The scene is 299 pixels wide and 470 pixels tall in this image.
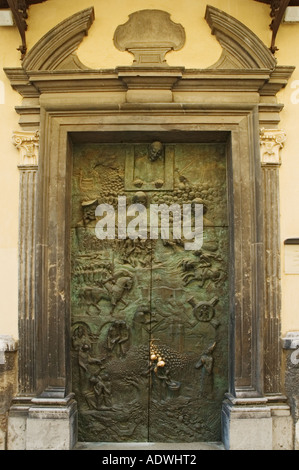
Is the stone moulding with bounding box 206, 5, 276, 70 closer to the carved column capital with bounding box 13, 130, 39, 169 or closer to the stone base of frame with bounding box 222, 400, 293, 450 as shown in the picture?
the carved column capital with bounding box 13, 130, 39, 169

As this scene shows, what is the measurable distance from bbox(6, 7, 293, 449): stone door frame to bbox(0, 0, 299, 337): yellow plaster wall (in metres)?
0.11

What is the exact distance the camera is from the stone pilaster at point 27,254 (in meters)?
4.80

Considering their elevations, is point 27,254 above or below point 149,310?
above

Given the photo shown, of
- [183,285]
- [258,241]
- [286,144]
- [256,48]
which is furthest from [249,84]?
[183,285]

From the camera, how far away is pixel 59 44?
4.96 metres

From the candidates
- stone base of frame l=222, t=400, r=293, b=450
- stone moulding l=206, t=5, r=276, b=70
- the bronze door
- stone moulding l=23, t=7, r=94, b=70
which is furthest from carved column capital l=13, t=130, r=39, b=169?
stone base of frame l=222, t=400, r=293, b=450

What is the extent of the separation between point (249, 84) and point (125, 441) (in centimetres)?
384

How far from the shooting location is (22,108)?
4.96m

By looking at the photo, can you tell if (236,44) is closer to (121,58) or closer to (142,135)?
(121,58)

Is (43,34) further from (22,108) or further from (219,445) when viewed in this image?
(219,445)

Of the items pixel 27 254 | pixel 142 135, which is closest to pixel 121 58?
pixel 142 135

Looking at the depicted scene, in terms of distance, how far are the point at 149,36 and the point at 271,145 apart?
1.69 meters

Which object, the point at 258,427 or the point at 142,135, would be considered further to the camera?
the point at 142,135

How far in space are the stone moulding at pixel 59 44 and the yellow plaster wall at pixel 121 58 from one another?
4.9 inches
